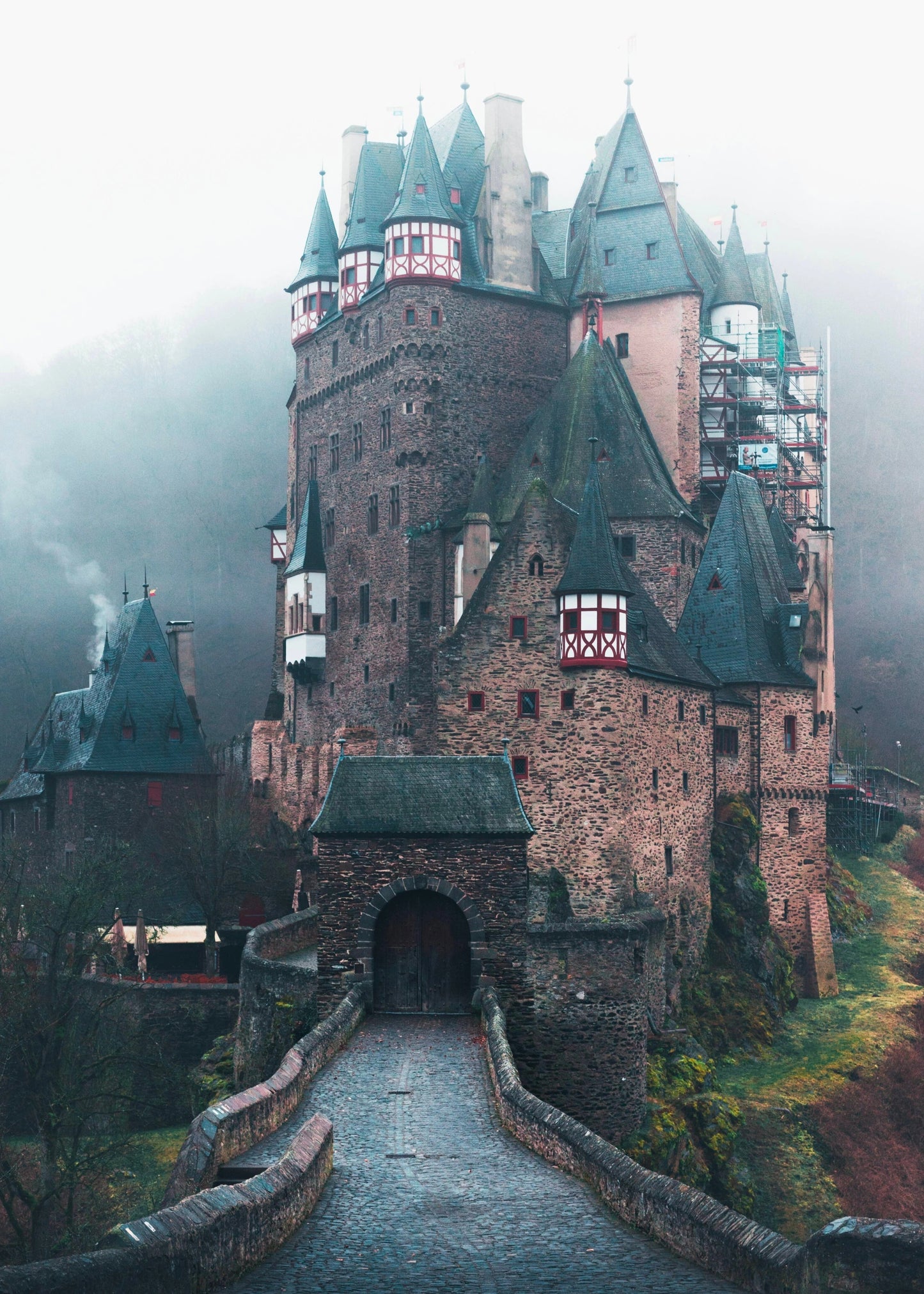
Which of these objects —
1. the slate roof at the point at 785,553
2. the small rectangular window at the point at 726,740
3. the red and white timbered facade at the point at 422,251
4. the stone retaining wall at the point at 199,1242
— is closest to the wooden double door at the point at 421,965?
the stone retaining wall at the point at 199,1242

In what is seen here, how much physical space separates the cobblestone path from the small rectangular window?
85.8ft

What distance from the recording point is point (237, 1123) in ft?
56.7

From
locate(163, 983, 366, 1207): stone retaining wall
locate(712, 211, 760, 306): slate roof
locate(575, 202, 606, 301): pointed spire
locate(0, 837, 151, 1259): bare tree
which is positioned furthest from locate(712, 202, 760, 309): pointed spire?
locate(163, 983, 366, 1207): stone retaining wall

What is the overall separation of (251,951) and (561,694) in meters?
10.8

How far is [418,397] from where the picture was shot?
186 feet

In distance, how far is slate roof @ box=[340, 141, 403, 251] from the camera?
61281mm

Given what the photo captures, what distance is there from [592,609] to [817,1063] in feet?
43.1

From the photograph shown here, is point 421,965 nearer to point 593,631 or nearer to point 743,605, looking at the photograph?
point 593,631

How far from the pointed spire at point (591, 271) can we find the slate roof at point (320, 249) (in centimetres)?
1039

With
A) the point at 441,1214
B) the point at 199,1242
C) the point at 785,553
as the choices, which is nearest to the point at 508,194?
the point at 785,553

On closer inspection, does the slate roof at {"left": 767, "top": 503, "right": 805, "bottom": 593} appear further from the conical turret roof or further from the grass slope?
the conical turret roof

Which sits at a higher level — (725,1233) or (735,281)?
(735,281)

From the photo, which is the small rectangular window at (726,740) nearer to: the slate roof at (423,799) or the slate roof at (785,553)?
the slate roof at (785,553)

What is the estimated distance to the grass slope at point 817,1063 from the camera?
118 feet
